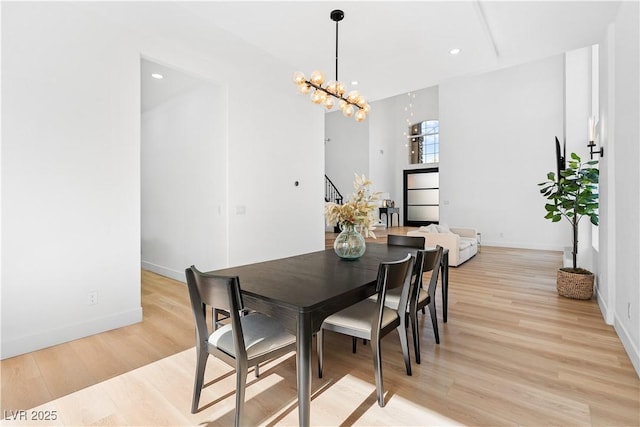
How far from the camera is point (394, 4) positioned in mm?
2867

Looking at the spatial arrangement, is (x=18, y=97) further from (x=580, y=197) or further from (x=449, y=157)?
(x=449, y=157)

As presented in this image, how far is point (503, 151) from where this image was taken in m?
7.68

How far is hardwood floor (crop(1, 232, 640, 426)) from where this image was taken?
1665 mm

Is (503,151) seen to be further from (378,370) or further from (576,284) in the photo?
(378,370)

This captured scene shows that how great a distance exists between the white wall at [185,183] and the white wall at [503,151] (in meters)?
6.56

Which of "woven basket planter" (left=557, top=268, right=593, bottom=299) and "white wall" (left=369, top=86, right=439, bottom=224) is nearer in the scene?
"woven basket planter" (left=557, top=268, right=593, bottom=299)

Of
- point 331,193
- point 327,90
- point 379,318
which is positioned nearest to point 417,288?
point 379,318

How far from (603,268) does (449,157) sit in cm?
569

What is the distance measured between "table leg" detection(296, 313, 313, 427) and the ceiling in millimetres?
2812

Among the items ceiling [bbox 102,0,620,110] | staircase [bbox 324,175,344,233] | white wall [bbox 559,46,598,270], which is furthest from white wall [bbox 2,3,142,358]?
staircase [bbox 324,175,344,233]

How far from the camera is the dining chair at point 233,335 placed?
142 centimetres

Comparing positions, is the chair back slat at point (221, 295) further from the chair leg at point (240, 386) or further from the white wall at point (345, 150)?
the white wall at point (345, 150)

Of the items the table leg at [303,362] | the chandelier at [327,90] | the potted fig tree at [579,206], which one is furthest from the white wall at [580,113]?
the table leg at [303,362]

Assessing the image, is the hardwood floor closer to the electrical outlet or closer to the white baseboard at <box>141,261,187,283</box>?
the electrical outlet
